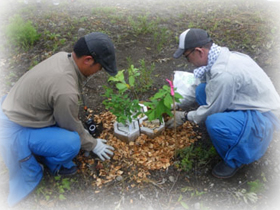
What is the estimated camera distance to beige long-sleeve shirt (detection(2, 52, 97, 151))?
78.1 inches

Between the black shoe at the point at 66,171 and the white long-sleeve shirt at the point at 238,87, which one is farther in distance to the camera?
the black shoe at the point at 66,171

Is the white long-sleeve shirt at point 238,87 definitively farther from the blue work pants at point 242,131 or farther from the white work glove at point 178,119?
the white work glove at point 178,119

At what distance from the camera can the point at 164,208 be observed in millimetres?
2277

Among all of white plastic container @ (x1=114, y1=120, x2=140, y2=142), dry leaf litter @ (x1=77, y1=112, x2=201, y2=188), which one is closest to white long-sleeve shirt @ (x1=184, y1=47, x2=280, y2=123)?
dry leaf litter @ (x1=77, y1=112, x2=201, y2=188)

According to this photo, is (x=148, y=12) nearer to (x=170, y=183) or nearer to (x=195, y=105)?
(x=195, y=105)

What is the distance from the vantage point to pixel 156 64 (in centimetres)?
404

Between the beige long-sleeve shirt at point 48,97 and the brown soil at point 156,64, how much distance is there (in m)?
0.73

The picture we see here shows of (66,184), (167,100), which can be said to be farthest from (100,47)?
(66,184)

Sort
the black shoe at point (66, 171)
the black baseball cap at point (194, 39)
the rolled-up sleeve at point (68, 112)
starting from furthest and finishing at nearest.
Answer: the black shoe at point (66, 171) < the black baseball cap at point (194, 39) < the rolled-up sleeve at point (68, 112)

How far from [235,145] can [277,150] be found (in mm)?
848

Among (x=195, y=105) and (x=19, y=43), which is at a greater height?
(x=19, y=43)

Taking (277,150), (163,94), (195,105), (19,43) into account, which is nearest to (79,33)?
(19,43)

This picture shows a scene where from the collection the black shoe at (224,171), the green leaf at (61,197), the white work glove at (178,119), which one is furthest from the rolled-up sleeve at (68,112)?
the black shoe at (224,171)

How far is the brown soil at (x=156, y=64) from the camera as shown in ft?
7.67
